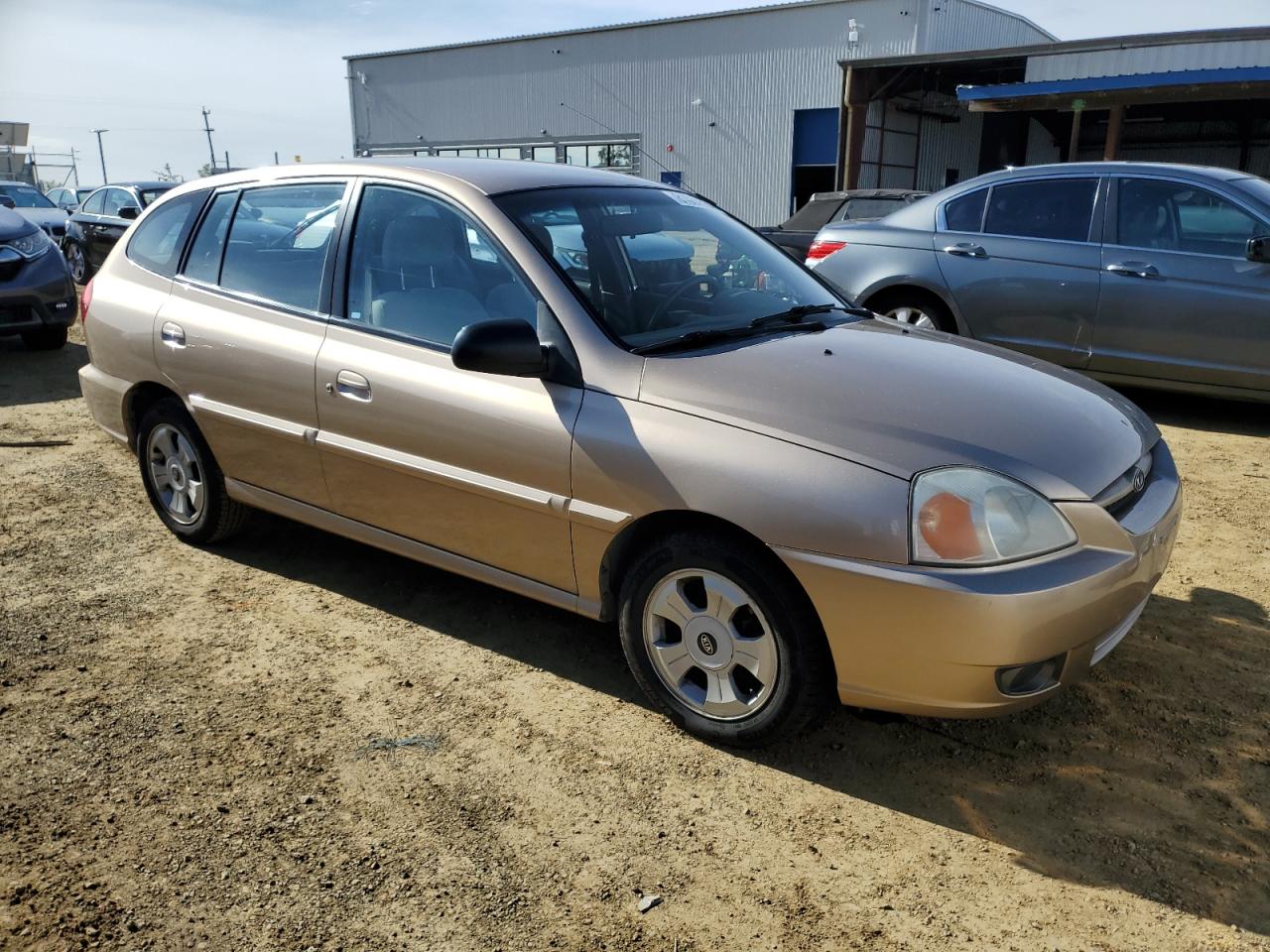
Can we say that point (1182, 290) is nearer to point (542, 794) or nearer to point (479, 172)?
point (479, 172)

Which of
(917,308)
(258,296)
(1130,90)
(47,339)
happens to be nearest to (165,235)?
(258,296)

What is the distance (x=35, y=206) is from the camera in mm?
16359

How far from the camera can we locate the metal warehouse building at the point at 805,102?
25.1 meters

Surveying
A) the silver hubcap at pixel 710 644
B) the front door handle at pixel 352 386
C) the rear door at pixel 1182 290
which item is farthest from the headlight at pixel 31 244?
the rear door at pixel 1182 290

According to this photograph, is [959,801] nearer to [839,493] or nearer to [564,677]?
[839,493]

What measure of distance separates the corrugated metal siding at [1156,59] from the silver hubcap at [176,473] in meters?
21.5

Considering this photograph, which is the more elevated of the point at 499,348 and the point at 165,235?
the point at 165,235

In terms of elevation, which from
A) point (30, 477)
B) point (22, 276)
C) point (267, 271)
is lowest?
point (30, 477)

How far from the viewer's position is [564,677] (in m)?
3.47

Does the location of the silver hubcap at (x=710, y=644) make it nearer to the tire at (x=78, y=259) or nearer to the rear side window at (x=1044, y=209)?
the rear side window at (x=1044, y=209)

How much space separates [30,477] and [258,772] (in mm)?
3751

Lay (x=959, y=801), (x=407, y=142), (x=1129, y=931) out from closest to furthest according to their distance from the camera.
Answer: (x=1129, y=931) < (x=959, y=801) < (x=407, y=142)

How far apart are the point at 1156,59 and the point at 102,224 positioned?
20.6 m

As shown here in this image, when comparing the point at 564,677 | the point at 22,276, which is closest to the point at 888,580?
the point at 564,677
